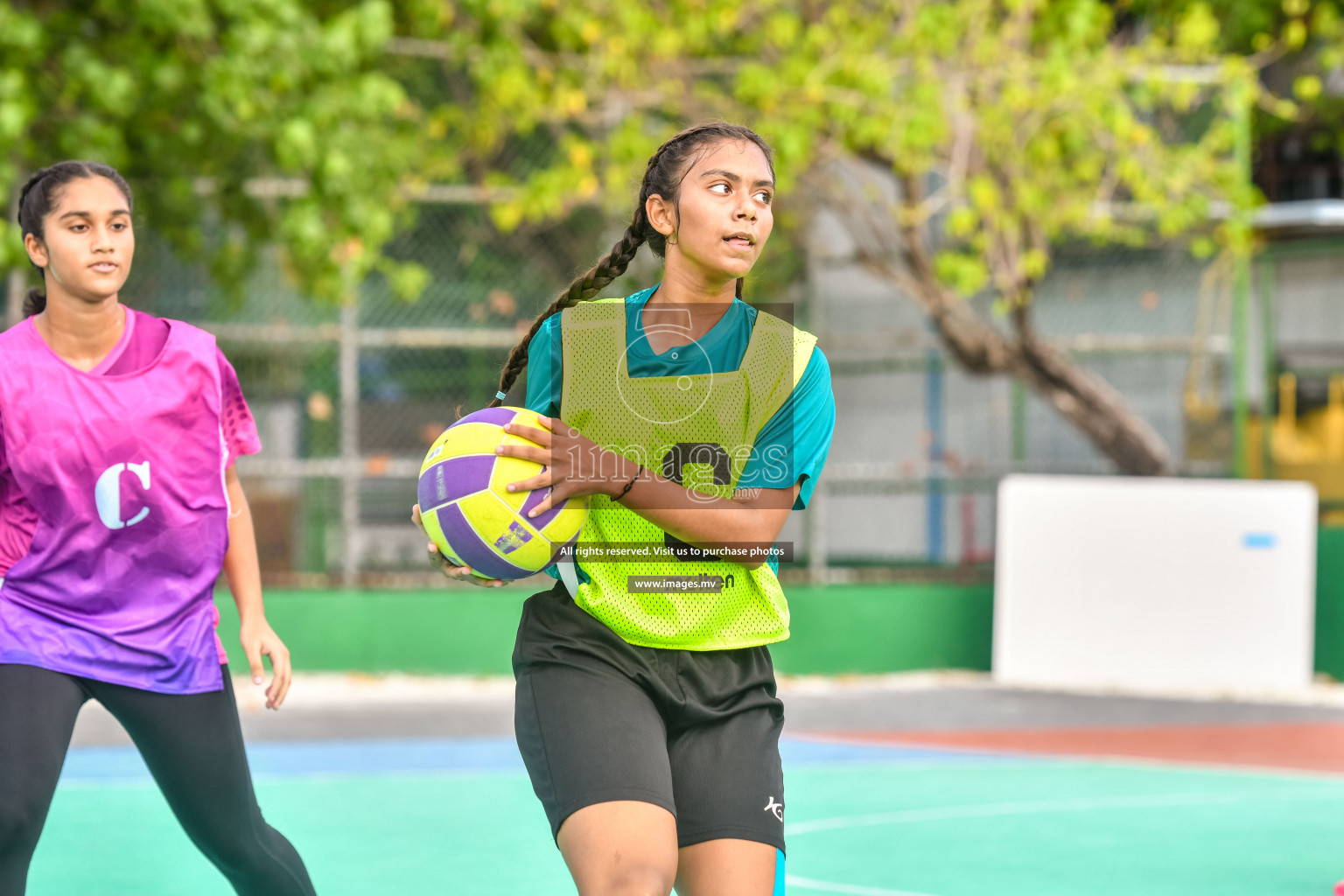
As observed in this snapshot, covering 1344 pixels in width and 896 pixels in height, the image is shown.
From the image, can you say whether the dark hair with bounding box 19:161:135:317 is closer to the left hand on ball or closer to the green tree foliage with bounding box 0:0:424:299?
the left hand on ball

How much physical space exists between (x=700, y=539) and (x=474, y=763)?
19.0 feet

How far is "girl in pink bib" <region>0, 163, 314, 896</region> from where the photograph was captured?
3.64m

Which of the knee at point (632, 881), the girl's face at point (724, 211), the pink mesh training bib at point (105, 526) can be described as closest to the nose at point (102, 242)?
the pink mesh training bib at point (105, 526)

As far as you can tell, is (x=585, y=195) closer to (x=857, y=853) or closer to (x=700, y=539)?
(x=857, y=853)

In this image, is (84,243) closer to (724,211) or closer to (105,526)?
(105,526)

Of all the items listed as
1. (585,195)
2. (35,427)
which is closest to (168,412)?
(35,427)

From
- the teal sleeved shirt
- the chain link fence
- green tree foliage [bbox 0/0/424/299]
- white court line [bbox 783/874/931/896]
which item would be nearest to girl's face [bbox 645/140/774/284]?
the teal sleeved shirt

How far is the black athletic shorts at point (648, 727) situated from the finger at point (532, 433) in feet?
1.12

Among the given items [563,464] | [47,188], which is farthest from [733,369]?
[47,188]

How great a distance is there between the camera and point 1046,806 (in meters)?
7.63

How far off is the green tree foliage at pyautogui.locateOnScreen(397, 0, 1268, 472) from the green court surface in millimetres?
4437

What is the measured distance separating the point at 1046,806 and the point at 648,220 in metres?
4.96

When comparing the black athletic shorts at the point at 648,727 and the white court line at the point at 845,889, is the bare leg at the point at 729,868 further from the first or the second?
the white court line at the point at 845,889

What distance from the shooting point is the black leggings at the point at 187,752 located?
3.51 metres
